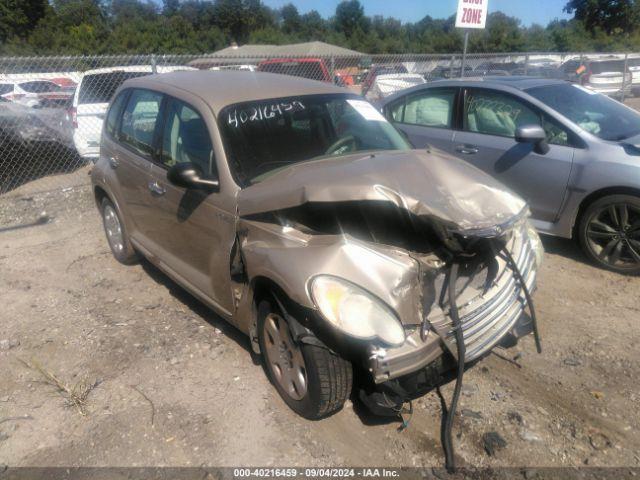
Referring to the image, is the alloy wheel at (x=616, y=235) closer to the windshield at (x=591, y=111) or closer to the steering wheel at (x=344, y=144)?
the windshield at (x=591, y=111)

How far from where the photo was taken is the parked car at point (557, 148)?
15.0 ft

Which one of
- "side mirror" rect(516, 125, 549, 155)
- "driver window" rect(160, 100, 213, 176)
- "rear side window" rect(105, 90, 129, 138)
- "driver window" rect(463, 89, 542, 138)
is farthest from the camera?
"driver window" rect(463, 89, 542, 138)

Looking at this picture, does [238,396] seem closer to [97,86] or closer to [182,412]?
[182,412]

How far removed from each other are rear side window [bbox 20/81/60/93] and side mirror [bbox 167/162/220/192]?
48.3 ft

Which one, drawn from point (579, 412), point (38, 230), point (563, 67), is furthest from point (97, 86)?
point (563, 67)

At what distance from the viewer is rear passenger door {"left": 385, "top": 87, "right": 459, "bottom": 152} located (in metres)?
5.80

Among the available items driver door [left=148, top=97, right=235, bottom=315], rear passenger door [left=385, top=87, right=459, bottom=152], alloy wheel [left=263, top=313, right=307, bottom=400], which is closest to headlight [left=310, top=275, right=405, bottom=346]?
alloy wheel [left=263, top=313, right=307, bottom=400]

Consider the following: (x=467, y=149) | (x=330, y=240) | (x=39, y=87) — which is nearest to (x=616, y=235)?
(x=467, y=149)

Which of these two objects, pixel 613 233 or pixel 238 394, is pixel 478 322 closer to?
pixel 238 394

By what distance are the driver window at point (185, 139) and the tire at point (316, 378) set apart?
3.49ft

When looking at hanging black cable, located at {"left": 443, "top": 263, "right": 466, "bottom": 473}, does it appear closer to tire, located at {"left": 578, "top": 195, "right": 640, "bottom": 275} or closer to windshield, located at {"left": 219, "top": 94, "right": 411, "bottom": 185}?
windshield, located at {"left": 219, "top": 94, "right": 411, "bottom": 185}

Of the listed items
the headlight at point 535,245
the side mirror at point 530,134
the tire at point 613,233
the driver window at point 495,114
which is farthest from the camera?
the driver window at point 495,114

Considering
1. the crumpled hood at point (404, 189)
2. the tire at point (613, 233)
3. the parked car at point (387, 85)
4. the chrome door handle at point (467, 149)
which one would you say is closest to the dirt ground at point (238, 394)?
the tire at point (613, 233)

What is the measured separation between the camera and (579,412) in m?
3.00
